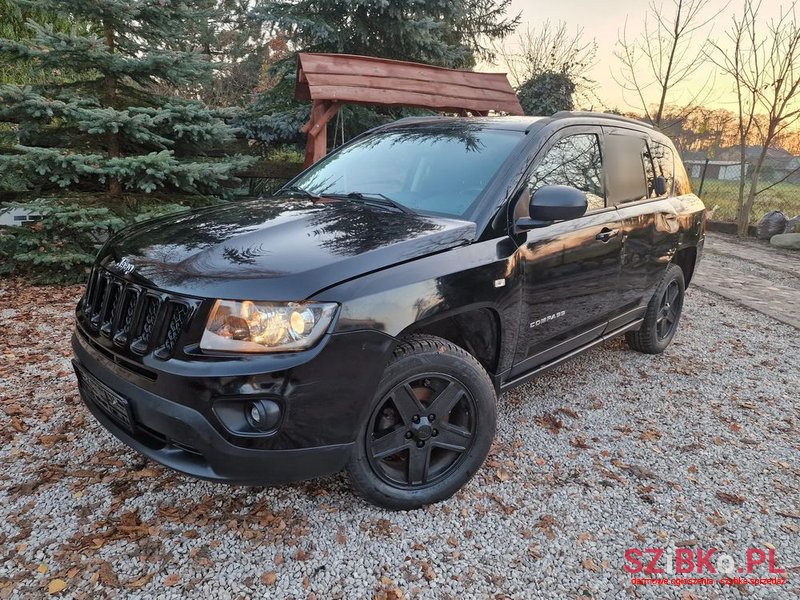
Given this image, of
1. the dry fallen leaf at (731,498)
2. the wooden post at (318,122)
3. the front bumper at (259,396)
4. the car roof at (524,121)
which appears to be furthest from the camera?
the wooden post at (318,122)

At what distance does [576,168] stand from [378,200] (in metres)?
1.27

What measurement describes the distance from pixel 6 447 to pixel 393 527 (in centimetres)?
215

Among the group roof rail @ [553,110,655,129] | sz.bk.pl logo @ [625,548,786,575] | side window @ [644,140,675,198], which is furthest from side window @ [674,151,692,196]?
sz.bk.pl logo @ [625,548,786,575]

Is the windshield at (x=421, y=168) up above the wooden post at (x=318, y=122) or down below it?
below

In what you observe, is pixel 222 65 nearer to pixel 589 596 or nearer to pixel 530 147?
pixel 530 147

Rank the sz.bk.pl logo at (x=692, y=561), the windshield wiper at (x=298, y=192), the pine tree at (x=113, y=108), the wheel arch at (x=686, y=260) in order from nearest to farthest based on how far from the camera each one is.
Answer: the sz.bk.pl logo at (x=692, y=561) < the windshield wiper at (x=298, y=192) < the wheel arch at (x=686, y=260) < the pine tree at (x=113, y=108)

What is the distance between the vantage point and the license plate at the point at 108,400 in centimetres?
204

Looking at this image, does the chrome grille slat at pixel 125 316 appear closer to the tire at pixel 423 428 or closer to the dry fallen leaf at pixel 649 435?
the tire at pixel 423 428

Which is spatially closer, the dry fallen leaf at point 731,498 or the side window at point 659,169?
the dry fallen leaf at point 731,498

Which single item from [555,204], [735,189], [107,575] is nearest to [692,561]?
[555,204]

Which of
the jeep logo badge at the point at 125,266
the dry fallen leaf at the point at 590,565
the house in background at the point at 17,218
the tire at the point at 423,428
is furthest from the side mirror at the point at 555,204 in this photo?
the house in background at the point at 17,218

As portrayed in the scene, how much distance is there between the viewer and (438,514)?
2410 mm

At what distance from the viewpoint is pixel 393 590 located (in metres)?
2.00

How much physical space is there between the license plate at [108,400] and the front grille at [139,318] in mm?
200
